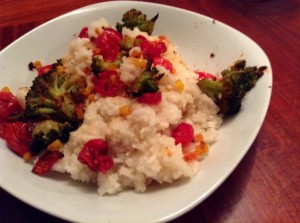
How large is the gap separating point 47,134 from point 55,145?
2.6 inches

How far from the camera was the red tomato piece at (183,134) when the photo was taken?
1733 millimetres

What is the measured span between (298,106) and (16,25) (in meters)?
2.00

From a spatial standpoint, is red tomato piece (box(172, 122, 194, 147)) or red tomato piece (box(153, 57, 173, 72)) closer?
red tomato piece (box(172, 122, 194, 147))

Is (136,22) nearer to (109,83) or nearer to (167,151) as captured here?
(109,83)

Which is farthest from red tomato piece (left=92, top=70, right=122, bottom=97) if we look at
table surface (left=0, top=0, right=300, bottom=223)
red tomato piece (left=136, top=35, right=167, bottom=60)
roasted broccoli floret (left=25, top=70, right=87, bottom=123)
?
table surface (left=0, top=0, right=300, bottom=223)

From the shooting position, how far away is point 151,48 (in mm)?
2002

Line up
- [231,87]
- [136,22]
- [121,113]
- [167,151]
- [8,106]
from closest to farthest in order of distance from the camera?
[167,151] < [121,113] < [231,87] < [8,106] < [136,22]

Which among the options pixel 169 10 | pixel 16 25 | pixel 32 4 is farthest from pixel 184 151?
pixel 32 4

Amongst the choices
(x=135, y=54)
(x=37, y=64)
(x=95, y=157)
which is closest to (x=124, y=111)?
(x=95, y=157)

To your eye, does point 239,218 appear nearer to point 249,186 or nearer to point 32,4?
point 249,186

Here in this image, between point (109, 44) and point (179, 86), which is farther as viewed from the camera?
point (109, 44)

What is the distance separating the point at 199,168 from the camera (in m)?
1.63

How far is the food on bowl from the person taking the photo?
163 cm

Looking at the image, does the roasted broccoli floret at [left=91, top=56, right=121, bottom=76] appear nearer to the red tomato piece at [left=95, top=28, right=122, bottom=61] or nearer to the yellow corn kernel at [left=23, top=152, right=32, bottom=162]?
the red tomato piece at [left=95, top=28, right=122, bottom=61]
